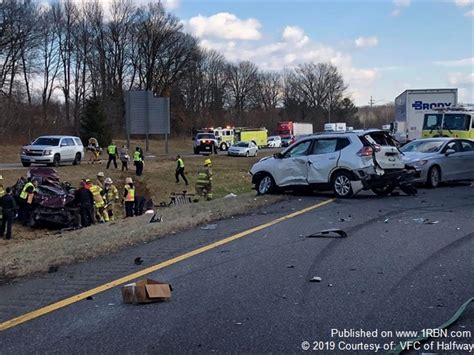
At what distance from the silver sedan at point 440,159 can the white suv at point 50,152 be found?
71.1ft

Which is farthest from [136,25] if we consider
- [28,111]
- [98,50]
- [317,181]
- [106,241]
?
[106,241]

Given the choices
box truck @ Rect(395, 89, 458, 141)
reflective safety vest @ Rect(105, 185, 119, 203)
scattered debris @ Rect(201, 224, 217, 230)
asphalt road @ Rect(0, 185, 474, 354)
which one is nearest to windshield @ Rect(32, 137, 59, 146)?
reflective safety vest @ Rect(105, 185, 119, 203)

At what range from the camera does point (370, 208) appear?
12.7 metres

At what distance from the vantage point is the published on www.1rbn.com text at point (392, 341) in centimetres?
433

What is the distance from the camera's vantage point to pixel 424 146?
18.4m

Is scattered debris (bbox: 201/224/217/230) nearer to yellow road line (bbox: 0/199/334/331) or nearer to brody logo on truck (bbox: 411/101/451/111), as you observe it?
yellow road line (bbox: 0/199/334/331)

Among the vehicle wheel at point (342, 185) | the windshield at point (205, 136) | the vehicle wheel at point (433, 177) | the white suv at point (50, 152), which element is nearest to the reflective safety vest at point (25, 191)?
the white suv at point (50, 152)

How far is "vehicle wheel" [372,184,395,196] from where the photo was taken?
15.5 m

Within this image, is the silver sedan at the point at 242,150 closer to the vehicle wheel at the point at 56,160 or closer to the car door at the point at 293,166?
the vehicle wheel at the point at 56,160

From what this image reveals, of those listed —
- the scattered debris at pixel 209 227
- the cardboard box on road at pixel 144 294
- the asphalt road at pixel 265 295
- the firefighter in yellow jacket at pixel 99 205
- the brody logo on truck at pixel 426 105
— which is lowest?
the firefighter in yellow jacket at pixel 99 205

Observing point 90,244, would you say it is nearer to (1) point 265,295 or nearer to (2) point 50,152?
(1) point 265,295

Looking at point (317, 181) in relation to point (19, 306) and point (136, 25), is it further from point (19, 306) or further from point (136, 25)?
point (136, 25)

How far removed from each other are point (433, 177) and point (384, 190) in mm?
2400

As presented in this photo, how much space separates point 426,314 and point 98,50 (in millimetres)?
81997
